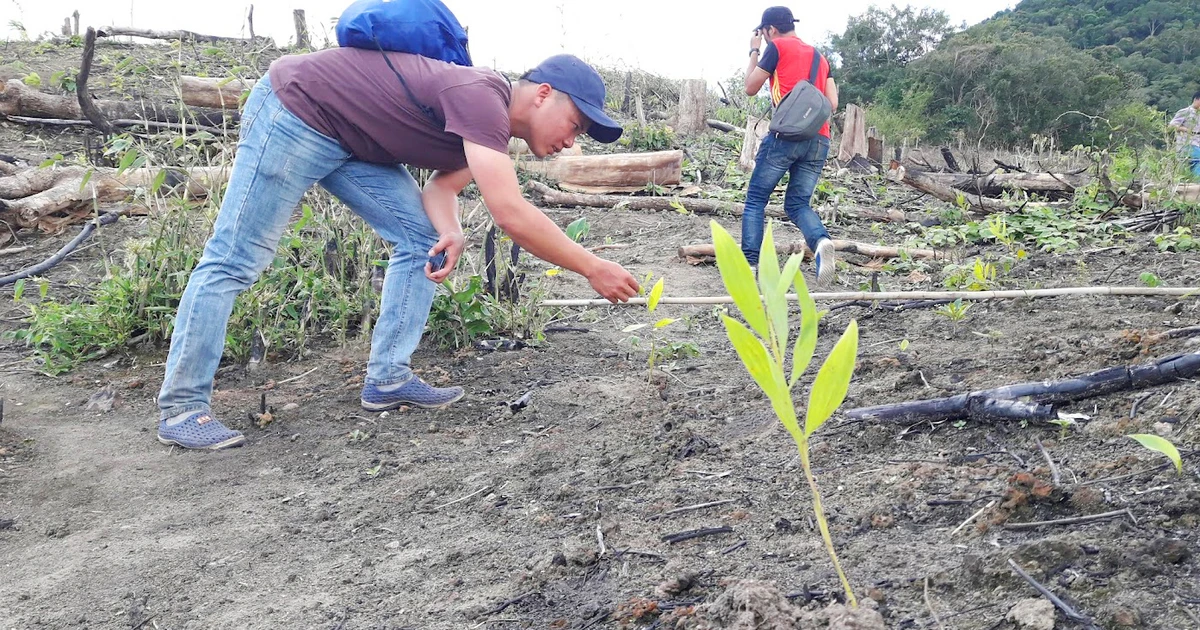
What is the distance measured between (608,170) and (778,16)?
3.64 m

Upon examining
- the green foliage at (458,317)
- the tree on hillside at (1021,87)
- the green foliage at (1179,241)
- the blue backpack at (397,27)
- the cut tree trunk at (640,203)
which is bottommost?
the green foliage at (458,317)

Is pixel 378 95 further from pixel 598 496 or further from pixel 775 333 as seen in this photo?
pixel 775 333

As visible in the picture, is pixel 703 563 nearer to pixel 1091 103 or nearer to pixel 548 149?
pixel 548 149

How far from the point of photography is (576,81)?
2.64m

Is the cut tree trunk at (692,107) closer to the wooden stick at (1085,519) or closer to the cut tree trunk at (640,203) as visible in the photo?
the cut tree trunk at (640,203)

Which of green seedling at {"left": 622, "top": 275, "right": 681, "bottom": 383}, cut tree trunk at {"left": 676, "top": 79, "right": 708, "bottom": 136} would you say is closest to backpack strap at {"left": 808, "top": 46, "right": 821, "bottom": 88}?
green seedling at {"left": 622, "top": 275, "right": 681, "bottom": 383}

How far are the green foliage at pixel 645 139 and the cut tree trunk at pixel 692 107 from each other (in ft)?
7.69

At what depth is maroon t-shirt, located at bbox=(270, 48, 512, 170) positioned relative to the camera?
8.66ft

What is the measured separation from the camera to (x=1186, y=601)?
3.83ft

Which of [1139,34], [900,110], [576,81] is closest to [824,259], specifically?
[576,81]

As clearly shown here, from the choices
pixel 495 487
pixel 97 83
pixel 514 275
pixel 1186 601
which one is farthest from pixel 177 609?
pixel 97 83

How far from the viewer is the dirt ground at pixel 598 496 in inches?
55.9

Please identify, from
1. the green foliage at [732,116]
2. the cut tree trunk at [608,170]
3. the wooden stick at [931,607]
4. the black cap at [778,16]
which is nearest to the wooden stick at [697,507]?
the wooden stick at [931,607]

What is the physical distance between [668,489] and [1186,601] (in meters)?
1.13
